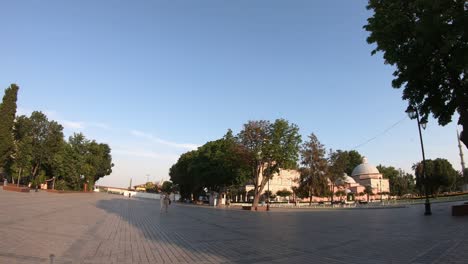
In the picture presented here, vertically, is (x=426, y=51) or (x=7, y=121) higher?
(x=7, y=121)

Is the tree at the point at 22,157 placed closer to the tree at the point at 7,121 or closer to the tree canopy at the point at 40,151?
the tree canopy at the point at 40,151

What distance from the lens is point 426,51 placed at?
1495cm

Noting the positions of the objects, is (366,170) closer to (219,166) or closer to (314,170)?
(314,170)

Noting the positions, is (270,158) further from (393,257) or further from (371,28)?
(393,257)

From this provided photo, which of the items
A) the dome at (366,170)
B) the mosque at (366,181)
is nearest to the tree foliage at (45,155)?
the mosque at (366,181)

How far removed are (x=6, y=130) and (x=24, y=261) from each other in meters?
58.2

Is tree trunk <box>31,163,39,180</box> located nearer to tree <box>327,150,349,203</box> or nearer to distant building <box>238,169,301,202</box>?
distant building <box>238,169,301,202</box>

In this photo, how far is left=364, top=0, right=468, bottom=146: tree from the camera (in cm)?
1343

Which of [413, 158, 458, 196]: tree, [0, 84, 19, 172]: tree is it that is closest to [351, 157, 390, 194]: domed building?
[413, 158, 458, 196]: tree

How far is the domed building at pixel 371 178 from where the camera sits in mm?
95000

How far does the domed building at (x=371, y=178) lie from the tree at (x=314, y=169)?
142 feet

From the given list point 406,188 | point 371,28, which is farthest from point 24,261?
point 406,188

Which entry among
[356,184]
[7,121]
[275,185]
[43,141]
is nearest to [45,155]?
[43,141]

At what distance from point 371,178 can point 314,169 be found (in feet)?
158
